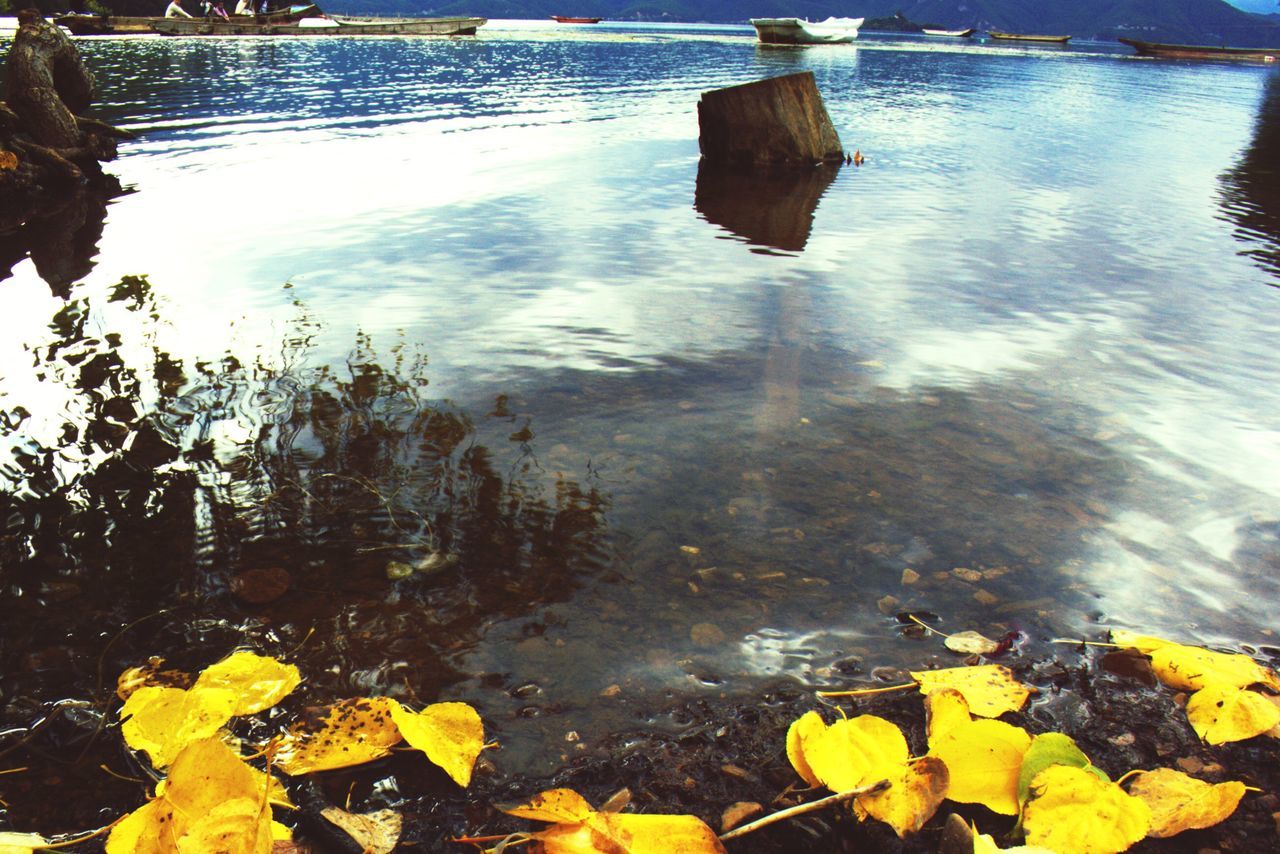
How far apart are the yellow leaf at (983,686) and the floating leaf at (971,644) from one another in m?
0.10

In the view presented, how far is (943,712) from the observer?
2.05 meters

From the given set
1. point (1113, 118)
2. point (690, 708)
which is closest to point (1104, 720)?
point (690, 708)

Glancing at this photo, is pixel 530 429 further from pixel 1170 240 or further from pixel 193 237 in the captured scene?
pixel 1170 240

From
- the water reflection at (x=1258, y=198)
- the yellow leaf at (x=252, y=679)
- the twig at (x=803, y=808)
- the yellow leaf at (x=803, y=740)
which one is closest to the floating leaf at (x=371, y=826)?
the yellow leaf at (x=252, y=679)

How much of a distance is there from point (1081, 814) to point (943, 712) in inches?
15.4

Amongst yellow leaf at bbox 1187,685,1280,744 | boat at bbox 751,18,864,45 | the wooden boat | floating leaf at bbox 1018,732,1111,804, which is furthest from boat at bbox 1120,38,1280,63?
floating leaf at bbox 1018,732,1111,804

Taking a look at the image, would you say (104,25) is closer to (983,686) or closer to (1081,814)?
(983,686)

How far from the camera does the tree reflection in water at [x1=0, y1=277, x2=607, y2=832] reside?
7.53 ft

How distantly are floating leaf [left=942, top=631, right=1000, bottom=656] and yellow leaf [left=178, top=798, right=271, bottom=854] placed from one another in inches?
78.4

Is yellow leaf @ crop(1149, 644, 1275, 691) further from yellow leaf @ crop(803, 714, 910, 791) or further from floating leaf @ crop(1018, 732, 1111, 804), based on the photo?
yellow leaf @ crop(803, 714, 910, 791)

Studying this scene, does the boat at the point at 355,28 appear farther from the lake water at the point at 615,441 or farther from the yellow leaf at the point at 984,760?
the yellow leaf at the point at 984,760

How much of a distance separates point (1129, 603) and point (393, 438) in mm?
3258

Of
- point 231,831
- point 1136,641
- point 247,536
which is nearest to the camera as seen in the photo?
point 231,831

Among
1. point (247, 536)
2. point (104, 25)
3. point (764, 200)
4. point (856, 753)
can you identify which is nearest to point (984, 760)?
point (856, 753)
